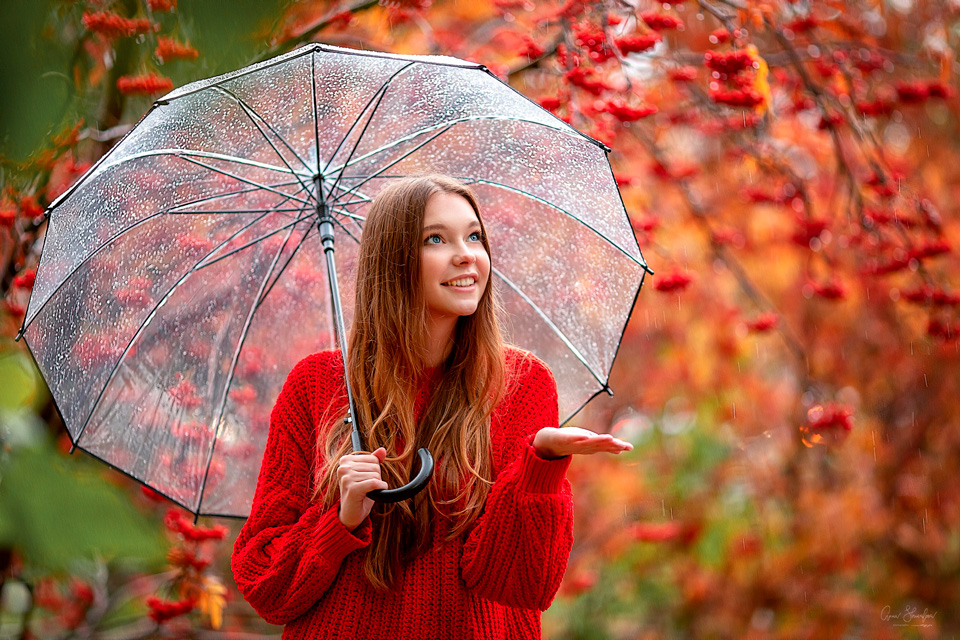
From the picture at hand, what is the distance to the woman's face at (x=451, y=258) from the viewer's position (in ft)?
5.47

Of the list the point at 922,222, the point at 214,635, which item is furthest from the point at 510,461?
the point at 922,222

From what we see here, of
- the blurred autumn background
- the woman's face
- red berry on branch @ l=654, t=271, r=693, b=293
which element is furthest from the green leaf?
red berry on branch @ l=654, t=271, r=693, b=293

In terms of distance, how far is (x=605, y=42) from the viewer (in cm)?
269

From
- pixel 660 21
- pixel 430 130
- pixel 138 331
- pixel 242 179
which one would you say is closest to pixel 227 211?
pixel 242 179

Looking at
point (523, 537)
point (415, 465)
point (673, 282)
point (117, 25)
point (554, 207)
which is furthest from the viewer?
point (673, 282)

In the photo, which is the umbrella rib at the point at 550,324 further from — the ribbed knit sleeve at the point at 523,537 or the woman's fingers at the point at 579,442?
the woman's fingers at the point at 579,442

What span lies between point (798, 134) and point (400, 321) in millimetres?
4692

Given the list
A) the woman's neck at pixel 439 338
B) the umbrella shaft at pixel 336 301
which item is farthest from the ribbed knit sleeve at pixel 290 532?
the woman's neck at pixel 439 338

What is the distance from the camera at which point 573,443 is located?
138cm

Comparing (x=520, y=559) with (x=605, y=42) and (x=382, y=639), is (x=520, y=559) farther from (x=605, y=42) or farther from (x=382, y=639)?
(x=605, y=42)

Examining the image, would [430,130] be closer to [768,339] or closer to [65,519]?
[65,519]

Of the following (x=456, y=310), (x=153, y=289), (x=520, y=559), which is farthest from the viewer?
(x=153, y=289)

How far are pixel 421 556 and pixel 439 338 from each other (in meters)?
0.39

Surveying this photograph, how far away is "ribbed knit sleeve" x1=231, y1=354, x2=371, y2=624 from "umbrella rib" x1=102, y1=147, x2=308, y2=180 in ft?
1.41
